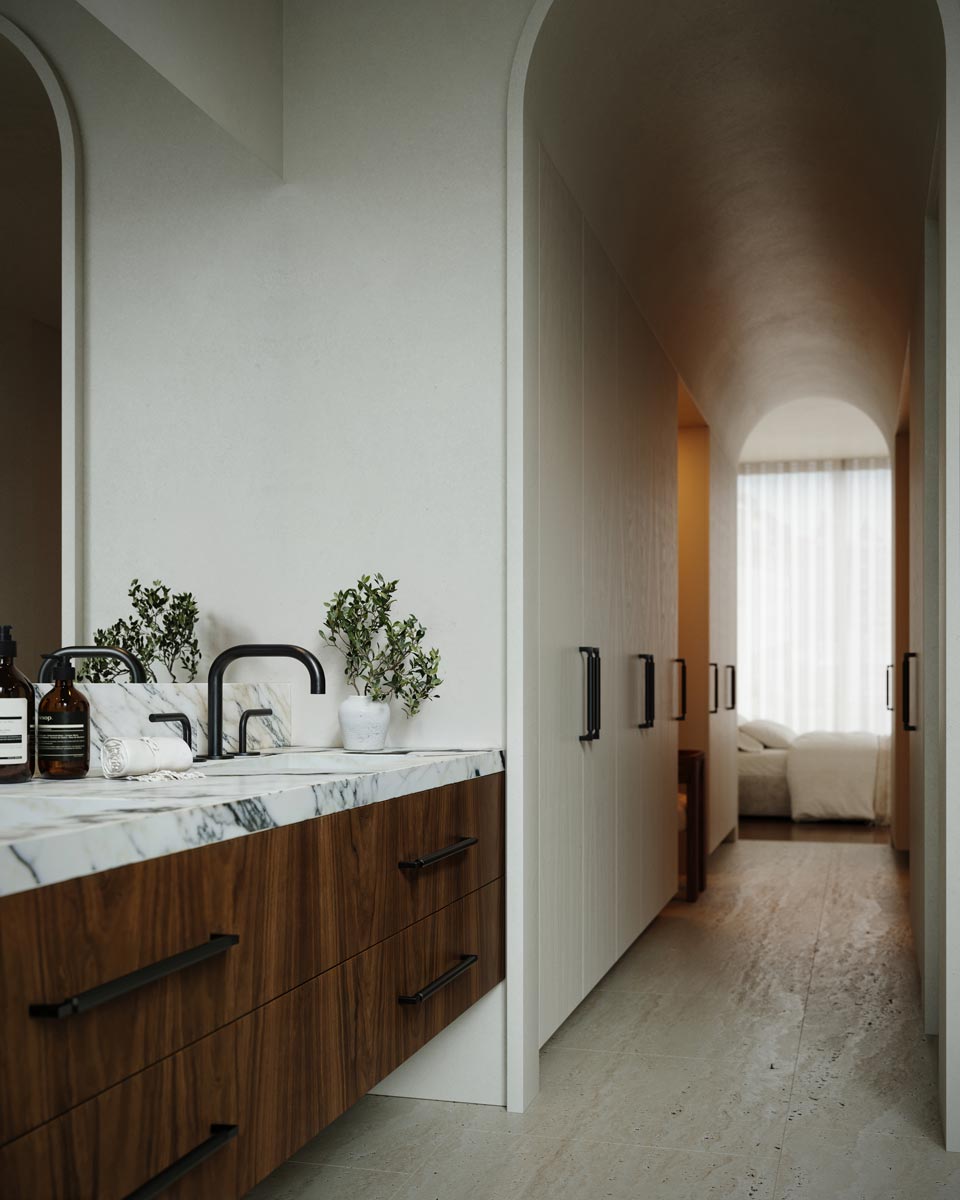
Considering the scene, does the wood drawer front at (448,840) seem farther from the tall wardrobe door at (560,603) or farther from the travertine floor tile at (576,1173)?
the travertine floor tile at (576,1173)

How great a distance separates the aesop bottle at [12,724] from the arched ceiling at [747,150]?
65.2 inches

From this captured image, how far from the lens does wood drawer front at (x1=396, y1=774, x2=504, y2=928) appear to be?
2.19m

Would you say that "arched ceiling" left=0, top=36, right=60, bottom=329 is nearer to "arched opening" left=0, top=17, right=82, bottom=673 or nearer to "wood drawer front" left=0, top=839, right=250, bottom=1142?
"arched opening" left=0, top=17, right=82, bottom=673

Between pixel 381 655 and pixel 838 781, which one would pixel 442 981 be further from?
pixel 838 781

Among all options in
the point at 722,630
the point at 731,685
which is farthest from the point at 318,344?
the point at 731,685

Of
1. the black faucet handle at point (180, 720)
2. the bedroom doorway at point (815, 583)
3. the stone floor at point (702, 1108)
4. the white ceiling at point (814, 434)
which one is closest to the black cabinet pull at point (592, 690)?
the stone floor at point (702, 1108)

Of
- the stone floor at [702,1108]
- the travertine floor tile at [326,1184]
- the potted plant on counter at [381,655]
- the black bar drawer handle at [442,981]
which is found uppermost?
the potted plant on counter at [381,655]

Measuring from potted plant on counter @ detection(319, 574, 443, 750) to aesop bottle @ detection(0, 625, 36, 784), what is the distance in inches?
29.6

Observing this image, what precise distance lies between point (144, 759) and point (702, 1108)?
1.48 meters

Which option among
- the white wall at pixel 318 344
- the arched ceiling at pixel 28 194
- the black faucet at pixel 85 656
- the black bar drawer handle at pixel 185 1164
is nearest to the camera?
the black bar drawer handle at pixel 185 1164

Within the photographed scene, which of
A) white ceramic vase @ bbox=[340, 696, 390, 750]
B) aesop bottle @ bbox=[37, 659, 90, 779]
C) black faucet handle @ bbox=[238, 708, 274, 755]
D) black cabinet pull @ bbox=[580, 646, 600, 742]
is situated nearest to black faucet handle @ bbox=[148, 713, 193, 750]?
black faucet handle @ bbox=[238, 708, 274, 755]

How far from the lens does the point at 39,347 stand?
95.3 inches

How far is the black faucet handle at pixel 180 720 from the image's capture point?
7.59 ft

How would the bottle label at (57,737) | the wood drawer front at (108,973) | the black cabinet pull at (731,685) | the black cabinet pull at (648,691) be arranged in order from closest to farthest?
the wood drawer front at (108,973) → the bottle label at (57,737) → the black cabinet pull at (648,691) → the black cabinet pull at (731,685)
